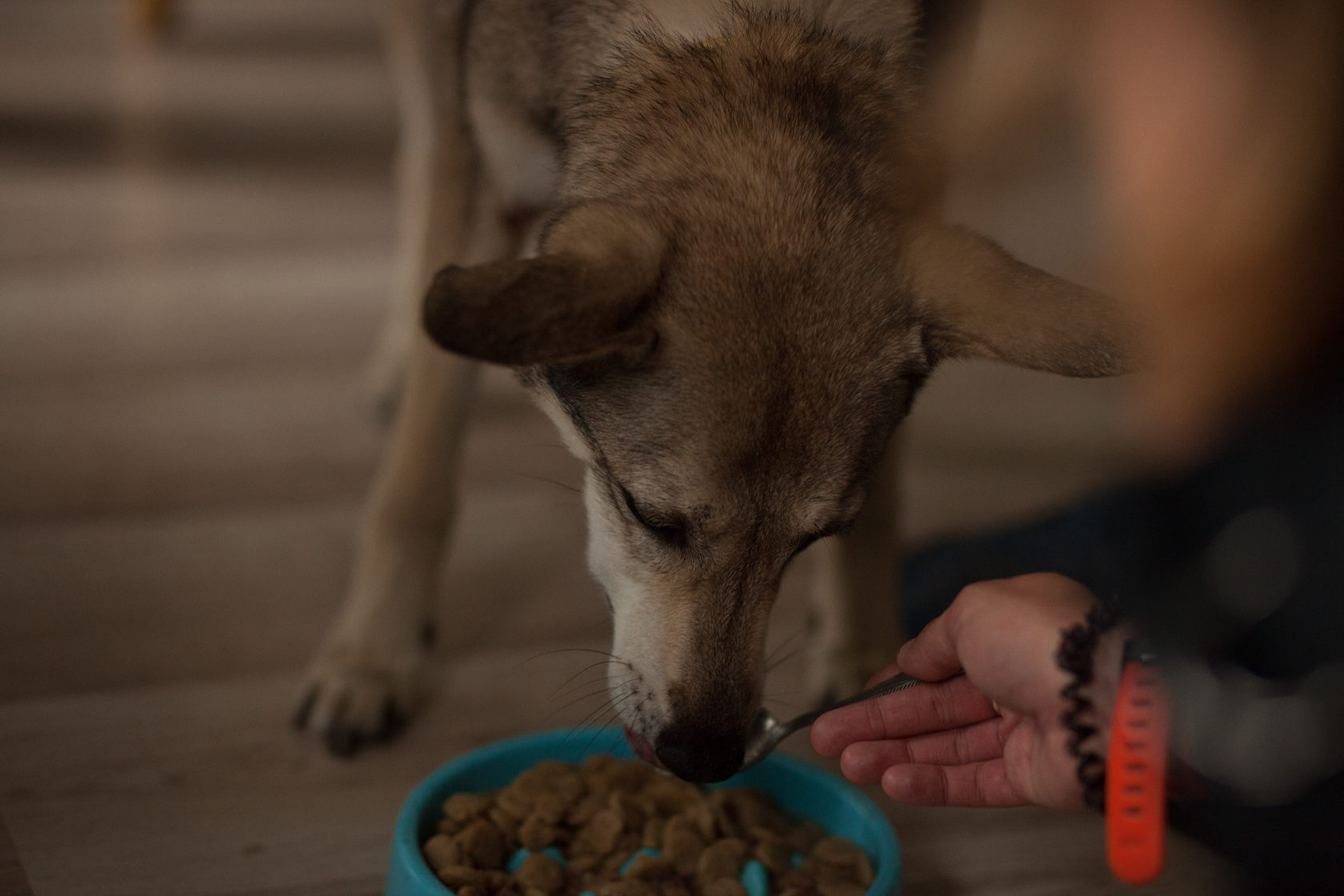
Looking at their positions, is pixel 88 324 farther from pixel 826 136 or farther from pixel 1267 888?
pixel 1267 888

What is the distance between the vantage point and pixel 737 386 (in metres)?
1.41

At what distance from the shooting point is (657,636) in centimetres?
153

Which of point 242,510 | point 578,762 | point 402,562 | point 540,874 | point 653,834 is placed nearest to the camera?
point 540,874

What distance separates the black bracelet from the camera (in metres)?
1.26

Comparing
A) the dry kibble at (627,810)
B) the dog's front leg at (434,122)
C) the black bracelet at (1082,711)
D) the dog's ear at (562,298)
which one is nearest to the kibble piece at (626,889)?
the dry kibble at (627,810)

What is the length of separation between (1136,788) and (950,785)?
295mm

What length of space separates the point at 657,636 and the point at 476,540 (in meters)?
1.06

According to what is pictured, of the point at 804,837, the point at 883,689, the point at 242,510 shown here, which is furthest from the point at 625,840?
the point at 242,510

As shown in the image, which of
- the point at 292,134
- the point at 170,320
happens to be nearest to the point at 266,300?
the point at 170,320

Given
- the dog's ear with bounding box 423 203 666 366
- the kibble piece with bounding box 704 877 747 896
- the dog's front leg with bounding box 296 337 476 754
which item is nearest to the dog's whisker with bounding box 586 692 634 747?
the kibble piece with bounding box 704 877 747 896

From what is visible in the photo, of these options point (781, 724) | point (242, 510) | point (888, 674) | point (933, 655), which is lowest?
point (242, 510)

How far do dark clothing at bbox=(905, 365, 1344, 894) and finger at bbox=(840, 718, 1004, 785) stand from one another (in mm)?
224

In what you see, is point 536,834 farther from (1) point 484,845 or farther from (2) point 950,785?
(2) point 950,785

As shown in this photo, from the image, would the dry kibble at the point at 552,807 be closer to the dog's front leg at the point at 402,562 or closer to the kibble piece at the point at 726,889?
the kibble piece at the point at 726,889
